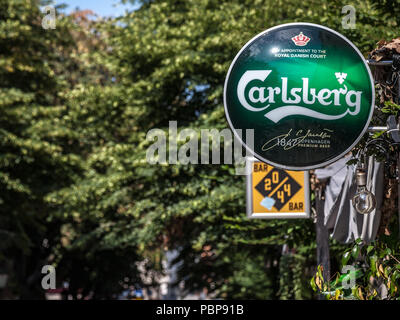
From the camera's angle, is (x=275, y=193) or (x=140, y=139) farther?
(x=140, y=139)

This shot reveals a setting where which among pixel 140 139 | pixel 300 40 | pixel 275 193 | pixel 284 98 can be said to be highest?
pixel 140 139

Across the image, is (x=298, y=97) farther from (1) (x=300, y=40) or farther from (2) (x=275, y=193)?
(2) (x=275, y=193)

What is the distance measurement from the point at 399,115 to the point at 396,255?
129cm

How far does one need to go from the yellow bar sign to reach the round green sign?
3.75m

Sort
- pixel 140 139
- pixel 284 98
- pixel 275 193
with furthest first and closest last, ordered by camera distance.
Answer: pixel 140 139, pixel 275 193, pixel 284 98

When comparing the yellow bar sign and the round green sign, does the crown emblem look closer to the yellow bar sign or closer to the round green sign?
the round green sign

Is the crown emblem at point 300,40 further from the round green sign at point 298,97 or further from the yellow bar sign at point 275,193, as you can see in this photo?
the yellow bar sign at point 275,193

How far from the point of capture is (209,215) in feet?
51.1

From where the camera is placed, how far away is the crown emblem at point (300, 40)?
534 cm

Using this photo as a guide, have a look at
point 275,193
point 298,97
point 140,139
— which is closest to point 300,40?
point 298,97

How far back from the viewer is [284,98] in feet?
17.2

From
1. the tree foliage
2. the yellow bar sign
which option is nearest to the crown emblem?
the yellow bar sign

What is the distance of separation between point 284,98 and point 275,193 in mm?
4155

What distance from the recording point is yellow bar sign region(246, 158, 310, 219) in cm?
912
